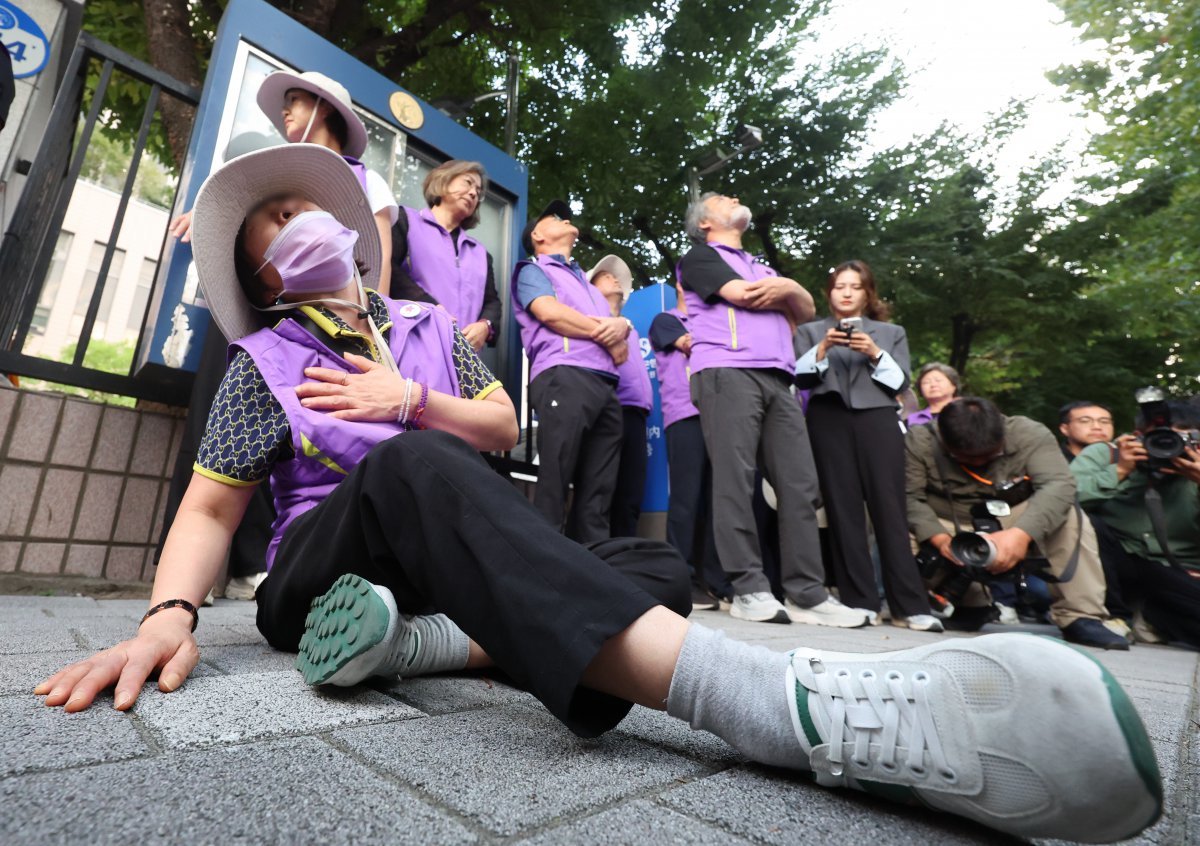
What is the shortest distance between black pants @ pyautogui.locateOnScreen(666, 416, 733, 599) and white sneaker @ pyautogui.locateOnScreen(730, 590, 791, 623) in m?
0.74

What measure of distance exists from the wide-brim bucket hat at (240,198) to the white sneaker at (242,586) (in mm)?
1747

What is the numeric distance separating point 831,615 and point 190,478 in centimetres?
289

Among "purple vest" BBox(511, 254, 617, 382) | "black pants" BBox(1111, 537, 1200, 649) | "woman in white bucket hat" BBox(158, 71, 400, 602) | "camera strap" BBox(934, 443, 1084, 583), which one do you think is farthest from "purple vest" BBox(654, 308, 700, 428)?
"black pants" BBox(1111, 537, 1200, 649)

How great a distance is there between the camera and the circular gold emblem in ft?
13.7

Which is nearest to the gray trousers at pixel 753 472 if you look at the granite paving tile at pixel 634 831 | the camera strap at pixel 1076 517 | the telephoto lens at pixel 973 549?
the telephoto lens at pixel 973 549

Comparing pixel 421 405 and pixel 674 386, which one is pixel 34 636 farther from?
pixel 674 386

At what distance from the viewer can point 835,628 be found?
3.14 metres

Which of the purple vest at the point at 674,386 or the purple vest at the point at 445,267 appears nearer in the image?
the purple vest at the point at 445,267

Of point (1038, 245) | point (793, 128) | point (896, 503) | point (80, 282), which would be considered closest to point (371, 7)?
point (793, 128)

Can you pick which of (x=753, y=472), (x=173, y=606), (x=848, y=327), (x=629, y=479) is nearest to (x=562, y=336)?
(x=629, y=479)

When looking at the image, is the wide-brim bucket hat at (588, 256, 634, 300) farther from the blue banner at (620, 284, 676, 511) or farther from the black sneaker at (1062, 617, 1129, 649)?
the black sneaker at (1062, 617, 1129, 649)

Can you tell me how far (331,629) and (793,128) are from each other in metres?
10.4

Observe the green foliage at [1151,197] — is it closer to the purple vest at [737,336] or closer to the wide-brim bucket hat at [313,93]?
the purple vest at [737,336]

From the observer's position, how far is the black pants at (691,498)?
13.4ft
